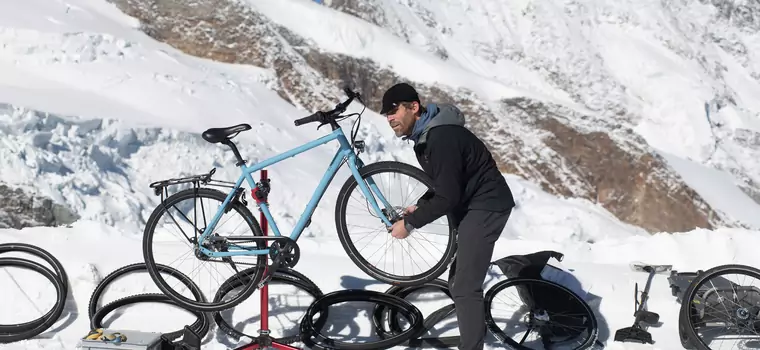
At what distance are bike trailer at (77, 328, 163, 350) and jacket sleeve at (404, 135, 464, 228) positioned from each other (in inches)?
70.1

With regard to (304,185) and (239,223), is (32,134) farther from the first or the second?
(239,223)

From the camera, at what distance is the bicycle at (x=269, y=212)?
3.96 m

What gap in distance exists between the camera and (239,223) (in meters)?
4.51

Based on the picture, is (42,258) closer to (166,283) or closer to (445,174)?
(166,283)

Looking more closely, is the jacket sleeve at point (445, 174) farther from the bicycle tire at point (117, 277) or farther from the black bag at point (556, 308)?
the bicycle tire at point (117, 277)

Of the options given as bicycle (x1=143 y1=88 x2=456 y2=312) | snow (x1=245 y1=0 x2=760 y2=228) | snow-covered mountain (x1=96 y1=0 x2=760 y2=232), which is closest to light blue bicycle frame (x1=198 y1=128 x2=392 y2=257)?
bicycle (x1=143 y1=88 x2=456 y2=312)

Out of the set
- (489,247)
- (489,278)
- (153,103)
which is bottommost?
(153,103)

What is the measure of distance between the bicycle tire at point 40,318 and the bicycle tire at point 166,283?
752 mm

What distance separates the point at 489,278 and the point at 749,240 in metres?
2.46

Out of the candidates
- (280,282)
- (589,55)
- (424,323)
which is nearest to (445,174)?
(424,323)

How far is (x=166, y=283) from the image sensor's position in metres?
4.28

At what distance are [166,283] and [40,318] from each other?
918mm

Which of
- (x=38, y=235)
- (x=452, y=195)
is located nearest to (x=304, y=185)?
(x=38, y=235)

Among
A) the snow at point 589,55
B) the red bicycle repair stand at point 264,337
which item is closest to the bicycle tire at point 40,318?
the red bicycle repair stand at point 264,337
